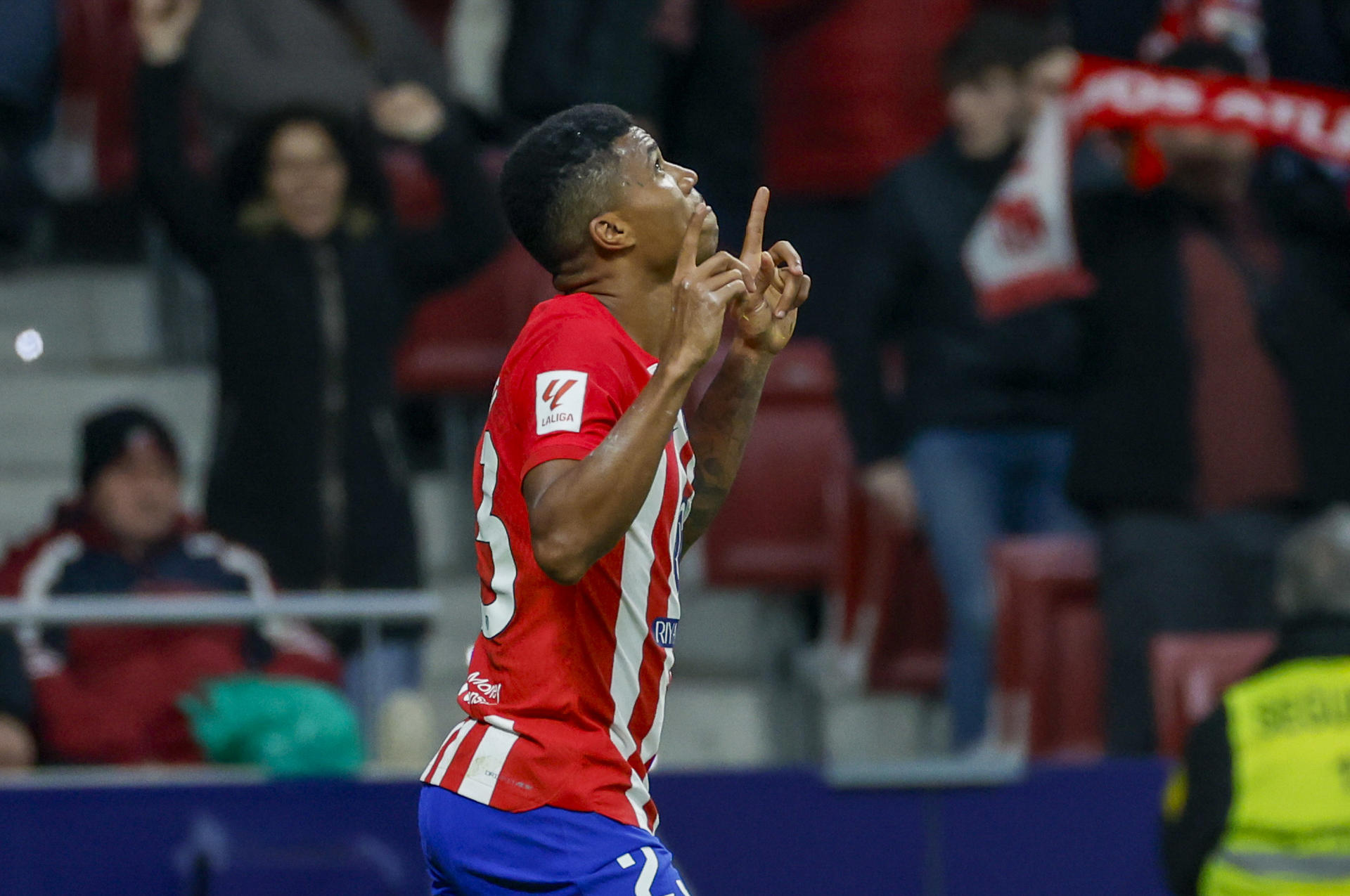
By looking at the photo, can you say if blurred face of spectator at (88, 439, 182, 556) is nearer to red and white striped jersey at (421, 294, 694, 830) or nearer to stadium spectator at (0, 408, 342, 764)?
stadium spectator at (0, 408, 342, 764)

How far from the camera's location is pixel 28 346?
761cm

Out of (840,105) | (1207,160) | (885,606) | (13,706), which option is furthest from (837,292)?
(13,706)

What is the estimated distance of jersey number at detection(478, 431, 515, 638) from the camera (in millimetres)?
2783

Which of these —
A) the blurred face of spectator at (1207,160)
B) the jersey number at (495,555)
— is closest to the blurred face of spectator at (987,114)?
the blurred face of spectator at (1207,160)

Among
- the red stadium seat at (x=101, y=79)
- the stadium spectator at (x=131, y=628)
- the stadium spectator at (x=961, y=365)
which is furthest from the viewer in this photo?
the red stadium seat at (x=101, y=79)

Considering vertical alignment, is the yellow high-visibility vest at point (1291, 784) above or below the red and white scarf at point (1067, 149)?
below

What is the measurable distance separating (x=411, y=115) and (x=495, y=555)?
3.86m

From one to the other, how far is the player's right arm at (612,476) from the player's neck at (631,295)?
0.68 feet

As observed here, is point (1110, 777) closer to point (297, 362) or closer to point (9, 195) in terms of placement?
point (297, 362)

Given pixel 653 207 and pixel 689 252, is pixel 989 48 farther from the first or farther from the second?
pixel 689 252

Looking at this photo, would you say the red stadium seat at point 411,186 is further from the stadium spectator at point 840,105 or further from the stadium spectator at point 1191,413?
the stadium spectator at point 1191,413

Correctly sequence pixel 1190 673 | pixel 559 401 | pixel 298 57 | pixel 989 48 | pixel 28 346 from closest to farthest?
pixel 559 401, pixel 1190 673, pixel 989 48, pixel 298 57, pixel 28 346

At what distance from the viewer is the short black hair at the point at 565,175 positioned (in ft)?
9.30

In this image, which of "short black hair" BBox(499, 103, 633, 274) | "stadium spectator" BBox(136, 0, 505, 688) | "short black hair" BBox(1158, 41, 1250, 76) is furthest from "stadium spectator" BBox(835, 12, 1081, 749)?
"short black hair" BBox(499, 103, 633, 274)
